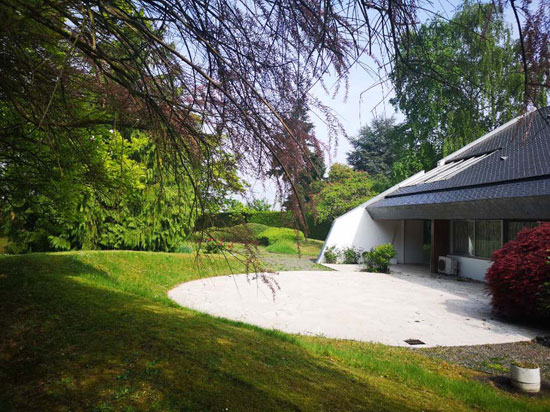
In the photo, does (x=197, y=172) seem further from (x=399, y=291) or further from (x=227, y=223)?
(x=399, y=291)

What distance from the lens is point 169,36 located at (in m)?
2.78

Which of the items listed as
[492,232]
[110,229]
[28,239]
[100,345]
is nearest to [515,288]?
[492,232]

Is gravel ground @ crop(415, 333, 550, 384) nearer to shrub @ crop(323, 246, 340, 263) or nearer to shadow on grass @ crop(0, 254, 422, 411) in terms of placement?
shadow on grass @ crop(0, 254, 422, 411)

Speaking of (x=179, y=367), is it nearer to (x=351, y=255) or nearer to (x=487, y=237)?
(x=487, y=237)

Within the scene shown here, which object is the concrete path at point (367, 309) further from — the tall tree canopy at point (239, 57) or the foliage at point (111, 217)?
the tall tree canopy at point (239, 57)

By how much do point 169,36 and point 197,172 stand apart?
3.31 ft

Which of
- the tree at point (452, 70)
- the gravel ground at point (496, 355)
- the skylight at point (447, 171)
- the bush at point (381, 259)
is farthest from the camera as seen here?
the bush at point (381, 259)

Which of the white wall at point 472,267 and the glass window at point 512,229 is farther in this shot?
the white wall at point 472,267

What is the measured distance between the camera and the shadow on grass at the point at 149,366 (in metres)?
2.81

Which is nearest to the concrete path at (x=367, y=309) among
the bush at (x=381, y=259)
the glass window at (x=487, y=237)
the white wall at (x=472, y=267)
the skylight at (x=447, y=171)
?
the white wall at (x=472, y=267)

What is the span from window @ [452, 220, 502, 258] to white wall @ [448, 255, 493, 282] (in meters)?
0.30

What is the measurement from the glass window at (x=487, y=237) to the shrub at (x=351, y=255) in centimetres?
518

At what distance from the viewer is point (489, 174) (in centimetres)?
1156

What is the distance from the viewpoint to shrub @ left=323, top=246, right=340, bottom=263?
55.6 ft
